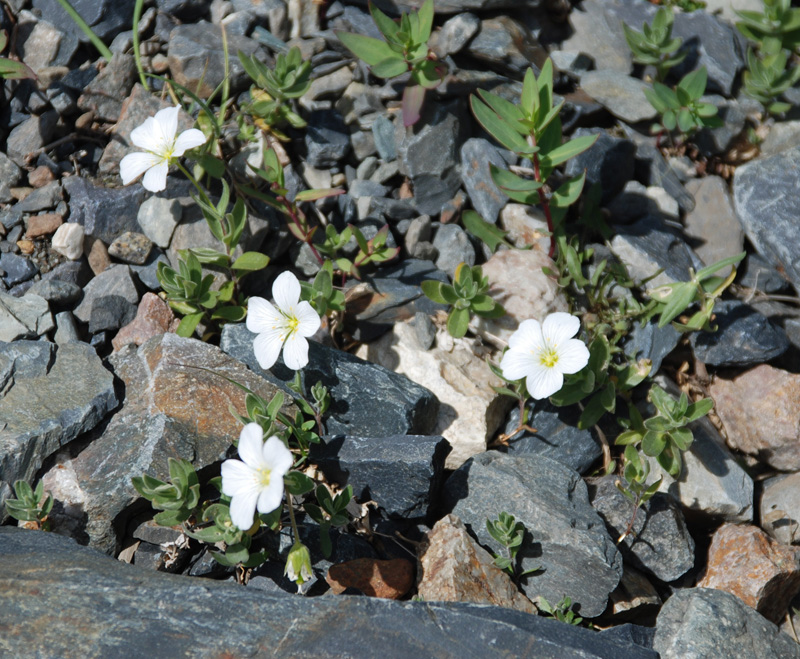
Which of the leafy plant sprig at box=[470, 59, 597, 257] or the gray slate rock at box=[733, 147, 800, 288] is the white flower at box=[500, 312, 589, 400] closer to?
the leafy plant sprig at box=[470, 59, 597, 257]

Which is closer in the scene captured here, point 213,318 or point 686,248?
point 213,318

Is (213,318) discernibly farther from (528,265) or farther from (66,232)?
(528,265)

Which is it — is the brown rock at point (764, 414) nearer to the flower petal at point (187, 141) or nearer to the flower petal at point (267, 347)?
the flower petal at point (267, 347)

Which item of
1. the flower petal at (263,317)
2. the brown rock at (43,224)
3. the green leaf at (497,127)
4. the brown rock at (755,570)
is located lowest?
the brown rock at (755,570)

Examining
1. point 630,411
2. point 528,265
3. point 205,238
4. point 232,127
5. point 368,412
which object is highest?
point 232,127

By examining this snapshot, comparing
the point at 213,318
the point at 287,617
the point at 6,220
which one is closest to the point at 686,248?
the point at 213,318

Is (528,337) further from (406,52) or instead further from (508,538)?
(406,52)

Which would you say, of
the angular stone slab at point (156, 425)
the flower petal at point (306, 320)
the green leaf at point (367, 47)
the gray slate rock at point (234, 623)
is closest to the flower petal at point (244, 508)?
the gray slate rock at point (234, 623)

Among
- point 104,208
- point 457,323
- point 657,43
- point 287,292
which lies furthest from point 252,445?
point 657,43
